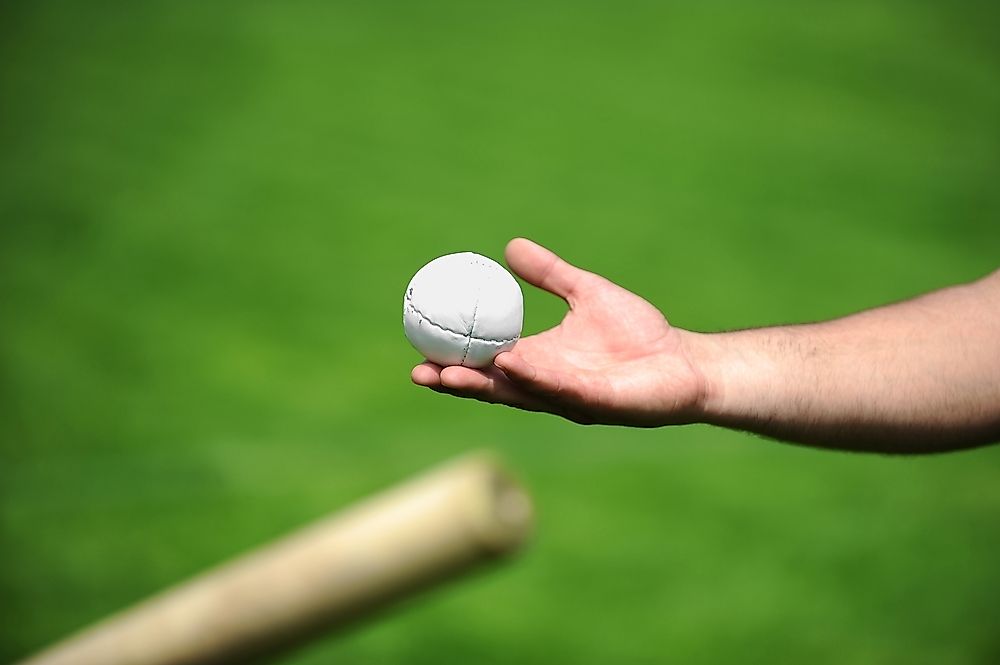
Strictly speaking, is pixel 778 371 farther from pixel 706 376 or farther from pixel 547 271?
pixel 547 271

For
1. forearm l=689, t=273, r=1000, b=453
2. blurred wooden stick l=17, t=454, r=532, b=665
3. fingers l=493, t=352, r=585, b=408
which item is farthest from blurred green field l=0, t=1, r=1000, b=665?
fingers l=493, t=352, r=585, b=408

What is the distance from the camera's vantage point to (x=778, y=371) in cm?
241

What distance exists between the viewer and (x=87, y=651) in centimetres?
210

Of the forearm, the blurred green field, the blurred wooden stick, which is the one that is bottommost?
the blurred wooden stick

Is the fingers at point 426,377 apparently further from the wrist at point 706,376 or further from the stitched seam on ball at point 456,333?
the wrist at point 706,376

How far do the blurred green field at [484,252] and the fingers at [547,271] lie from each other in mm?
2437

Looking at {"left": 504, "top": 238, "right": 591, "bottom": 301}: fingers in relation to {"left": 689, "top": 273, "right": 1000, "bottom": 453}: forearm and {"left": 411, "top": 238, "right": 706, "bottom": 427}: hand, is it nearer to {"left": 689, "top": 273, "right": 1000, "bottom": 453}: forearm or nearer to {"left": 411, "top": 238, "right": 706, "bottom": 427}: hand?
{"left": 411, "top": 238, "right": 706, "bottom": 427}: hand

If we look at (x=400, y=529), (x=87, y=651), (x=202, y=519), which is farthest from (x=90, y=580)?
(x=400, y=529)

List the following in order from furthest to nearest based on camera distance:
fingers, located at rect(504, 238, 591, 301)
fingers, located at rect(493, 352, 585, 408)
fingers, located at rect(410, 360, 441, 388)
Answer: fingers, located at rect(504, 238, 591, 301), fingers, located at rect(410, 360, 441, 388), fingers, located at rect(493, 352, 585, 408)

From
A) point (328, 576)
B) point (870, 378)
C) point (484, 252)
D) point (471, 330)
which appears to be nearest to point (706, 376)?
point (870, 378)

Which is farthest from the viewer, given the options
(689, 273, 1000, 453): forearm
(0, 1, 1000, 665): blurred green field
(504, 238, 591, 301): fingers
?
(0, 1, 1000, 665): blurred green field

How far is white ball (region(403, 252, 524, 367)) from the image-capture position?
7.98 feet

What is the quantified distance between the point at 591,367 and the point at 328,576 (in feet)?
2.57

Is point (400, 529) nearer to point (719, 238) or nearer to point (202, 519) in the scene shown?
Result: point (202, 519)
